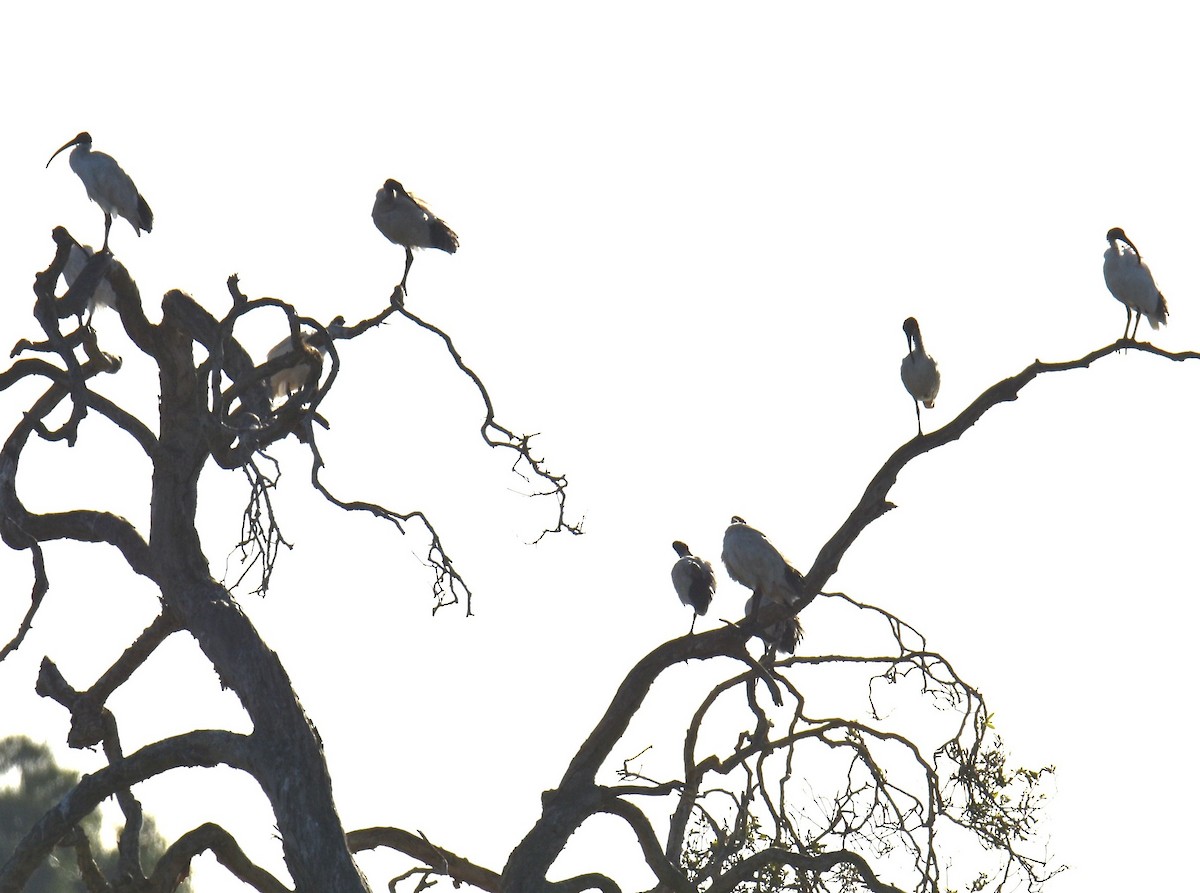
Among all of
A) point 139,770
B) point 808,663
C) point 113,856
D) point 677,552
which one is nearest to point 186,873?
point 139,770

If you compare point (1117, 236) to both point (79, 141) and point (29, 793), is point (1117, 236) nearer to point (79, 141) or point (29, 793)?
point (79, 141)

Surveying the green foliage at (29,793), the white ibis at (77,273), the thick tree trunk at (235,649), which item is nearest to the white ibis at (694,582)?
the white ibis at (77,273)

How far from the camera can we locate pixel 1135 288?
40.1 feet

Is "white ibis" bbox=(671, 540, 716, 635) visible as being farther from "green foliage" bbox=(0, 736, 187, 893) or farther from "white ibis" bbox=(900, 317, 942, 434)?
"green foliage" bbox=(0, 736, 187, 893)

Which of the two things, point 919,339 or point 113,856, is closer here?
point 919,339

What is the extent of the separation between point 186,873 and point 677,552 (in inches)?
261

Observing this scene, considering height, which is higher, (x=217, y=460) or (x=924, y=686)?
(x=924, y=686)

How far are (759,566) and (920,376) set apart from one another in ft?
5.92

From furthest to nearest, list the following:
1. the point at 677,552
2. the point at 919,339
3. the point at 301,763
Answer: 1. the point at 677,552
2. the point at 919,339
3. the point at 301,763

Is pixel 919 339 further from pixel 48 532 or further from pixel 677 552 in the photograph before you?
pixel 48 532

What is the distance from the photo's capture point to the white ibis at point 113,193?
11.8m

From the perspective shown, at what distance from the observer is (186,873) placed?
714 centimetres

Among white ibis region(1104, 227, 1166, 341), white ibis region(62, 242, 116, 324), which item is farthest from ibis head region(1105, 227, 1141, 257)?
white ibis region(62, 242, 116, 324)

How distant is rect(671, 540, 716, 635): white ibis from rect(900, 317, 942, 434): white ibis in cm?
171
